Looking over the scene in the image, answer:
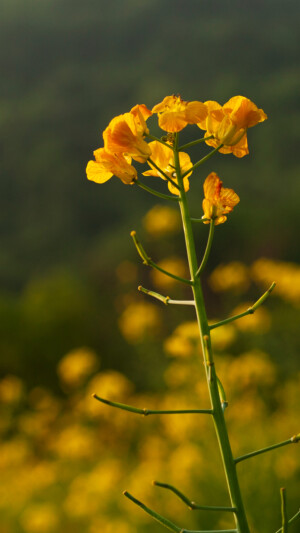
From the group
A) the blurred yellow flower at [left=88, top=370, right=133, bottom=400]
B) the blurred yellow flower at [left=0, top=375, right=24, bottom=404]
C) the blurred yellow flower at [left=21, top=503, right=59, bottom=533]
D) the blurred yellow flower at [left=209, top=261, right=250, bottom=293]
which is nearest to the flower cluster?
the blurred yellow flower at [left=21, top=503, right=59, bottom=533]

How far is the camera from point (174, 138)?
1.74ft

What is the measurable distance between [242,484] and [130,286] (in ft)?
5.72

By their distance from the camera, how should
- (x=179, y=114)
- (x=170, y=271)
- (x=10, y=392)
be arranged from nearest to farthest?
(x=179, y=114), (x=10, y=392), (x=170, y=271)

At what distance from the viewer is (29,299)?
3566 millimetres

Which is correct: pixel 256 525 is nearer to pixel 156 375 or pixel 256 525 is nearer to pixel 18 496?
pixel 18 496

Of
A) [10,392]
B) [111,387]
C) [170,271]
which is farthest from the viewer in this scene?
[170,271]

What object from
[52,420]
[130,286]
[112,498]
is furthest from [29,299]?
Answer: [112,498]

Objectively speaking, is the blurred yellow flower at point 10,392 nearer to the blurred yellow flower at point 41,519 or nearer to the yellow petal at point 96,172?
the blurred yellow flower at point 41,519

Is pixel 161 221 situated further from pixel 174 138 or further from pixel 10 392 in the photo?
pixel 174 138

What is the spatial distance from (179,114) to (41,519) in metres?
1.31

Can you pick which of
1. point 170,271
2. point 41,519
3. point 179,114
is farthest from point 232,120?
point 170,271

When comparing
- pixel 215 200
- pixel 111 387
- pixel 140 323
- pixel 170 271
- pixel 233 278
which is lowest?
pixel 215 200

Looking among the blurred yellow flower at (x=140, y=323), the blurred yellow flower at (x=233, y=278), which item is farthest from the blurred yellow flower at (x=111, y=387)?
the blurred yellow flower at (x=233, y=278)

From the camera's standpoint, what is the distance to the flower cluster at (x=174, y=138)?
53 centimetres
